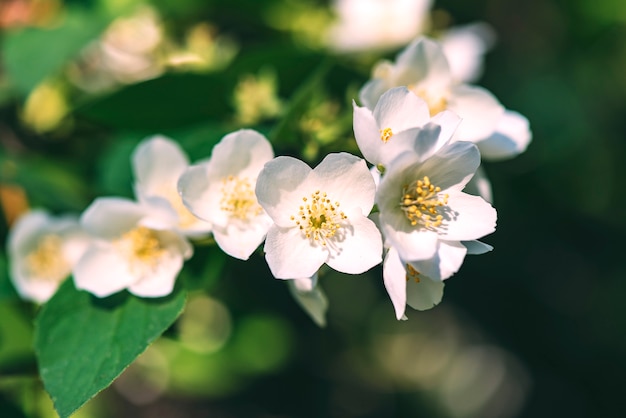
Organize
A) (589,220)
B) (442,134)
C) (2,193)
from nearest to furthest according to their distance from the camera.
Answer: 1. (442,134)
2. (2,193)
3. (589,220)

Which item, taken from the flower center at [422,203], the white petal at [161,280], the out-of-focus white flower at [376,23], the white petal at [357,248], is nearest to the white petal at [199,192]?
the white petal at [161,280]

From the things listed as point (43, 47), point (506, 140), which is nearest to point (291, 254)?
point (506, 140)

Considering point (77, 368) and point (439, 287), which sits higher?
point (439, 287)

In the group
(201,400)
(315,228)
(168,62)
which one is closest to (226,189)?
(315,228)

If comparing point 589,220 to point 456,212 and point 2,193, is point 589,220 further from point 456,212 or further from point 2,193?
point 2,193

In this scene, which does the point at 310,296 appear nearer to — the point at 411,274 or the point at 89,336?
the point at 411,274

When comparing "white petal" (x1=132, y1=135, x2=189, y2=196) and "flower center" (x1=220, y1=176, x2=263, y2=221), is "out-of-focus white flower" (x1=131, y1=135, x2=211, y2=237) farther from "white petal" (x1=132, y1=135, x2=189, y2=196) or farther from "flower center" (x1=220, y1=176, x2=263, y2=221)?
"flower center" (x1=220, y1=176, x2=263, y2=221)

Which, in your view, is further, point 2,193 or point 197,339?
point 197,339

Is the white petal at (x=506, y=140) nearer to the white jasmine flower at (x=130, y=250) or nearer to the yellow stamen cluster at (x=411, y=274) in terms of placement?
the yellow stamen cluster at (x=411, y=274)
